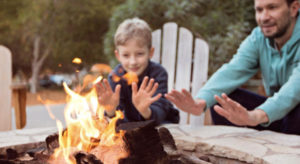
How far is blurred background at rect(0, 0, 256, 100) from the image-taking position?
16.9 ft

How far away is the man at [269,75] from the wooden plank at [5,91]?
1336 millimetres

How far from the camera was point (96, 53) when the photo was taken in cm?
1377

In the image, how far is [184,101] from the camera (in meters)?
1.79

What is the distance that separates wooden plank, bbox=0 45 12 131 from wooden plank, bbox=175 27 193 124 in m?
1.66

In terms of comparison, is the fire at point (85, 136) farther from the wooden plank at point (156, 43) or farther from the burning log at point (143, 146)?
the wooden plank at point (156, 43)

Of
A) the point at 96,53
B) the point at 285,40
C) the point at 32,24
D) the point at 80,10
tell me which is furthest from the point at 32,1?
the point at 285,40

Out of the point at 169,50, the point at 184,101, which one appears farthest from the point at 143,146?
the point at 169,50

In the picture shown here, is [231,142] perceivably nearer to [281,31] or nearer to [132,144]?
[132,144]

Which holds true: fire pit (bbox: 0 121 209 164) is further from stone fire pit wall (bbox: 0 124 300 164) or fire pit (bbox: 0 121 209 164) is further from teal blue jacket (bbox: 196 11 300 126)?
teal blue jacket (bbox: 196 11 300 126)

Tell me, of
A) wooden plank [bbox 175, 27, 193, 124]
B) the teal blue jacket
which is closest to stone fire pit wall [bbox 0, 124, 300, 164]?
the teal blue jacket

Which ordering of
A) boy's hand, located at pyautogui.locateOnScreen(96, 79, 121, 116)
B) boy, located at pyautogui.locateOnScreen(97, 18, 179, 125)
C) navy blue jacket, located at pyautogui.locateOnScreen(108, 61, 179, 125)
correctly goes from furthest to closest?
navy blue jacket, located at pyautogui.locateOnScreen(108, 61, 179, 125) < boy, located at pyautogui.locateOnScreen(97, 18, 179, 125) < boy's hand, located at pyautogui.locateOnScreen(96, 79, 121, 116)

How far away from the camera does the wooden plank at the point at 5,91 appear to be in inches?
88.4

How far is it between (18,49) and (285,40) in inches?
593

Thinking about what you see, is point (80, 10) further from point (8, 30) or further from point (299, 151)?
point (299, 151)
